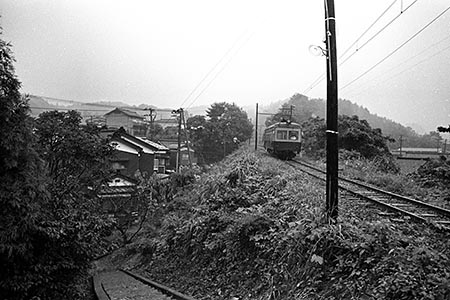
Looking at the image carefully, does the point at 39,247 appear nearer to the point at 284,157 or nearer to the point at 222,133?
the point at 284,157

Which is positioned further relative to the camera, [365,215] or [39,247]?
[365,215]

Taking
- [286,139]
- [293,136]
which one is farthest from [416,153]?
[286,139]

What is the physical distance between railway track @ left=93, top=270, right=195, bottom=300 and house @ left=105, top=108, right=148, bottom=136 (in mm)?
21581

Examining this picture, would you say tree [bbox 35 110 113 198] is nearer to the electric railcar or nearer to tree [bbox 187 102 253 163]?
the electric railcar

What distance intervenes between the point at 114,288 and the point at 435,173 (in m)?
9.91

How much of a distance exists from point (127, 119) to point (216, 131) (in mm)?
9581

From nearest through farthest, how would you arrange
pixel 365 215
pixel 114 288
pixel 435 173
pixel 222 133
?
pixel 365 215, pixel 114 288, pixel 435 173, pixel 222 133

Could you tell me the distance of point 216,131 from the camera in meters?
26.7

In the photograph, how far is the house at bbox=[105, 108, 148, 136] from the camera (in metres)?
31.2

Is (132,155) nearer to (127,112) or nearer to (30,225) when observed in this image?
(127,112)

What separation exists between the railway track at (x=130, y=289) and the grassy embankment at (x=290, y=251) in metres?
0.33

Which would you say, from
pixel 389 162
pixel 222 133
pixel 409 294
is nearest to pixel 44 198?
pixel 409 294

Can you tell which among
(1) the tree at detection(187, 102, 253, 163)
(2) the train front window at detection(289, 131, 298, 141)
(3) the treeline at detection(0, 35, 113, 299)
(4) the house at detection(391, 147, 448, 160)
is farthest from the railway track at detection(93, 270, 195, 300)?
(1) the tree at detection(187, 102, 253, 163)

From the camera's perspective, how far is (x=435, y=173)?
11109mm
